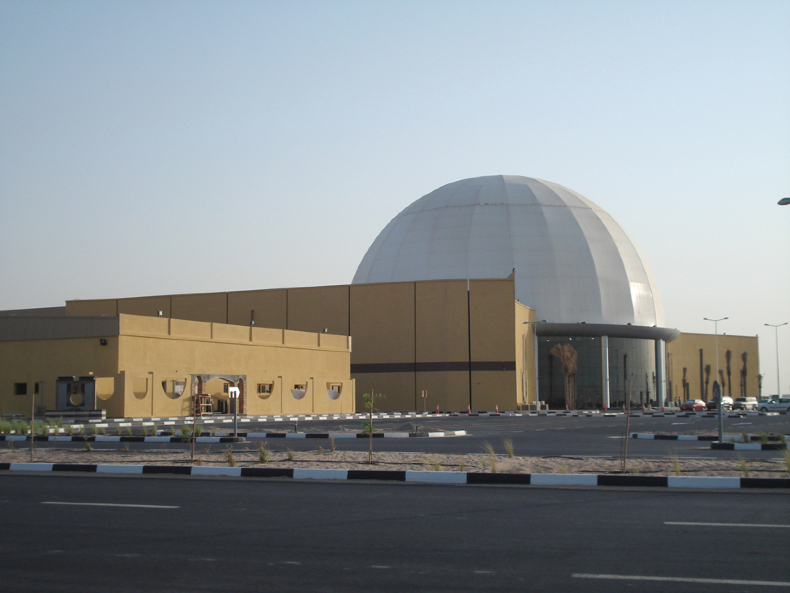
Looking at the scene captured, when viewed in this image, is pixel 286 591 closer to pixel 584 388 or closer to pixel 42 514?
pixel 42 514

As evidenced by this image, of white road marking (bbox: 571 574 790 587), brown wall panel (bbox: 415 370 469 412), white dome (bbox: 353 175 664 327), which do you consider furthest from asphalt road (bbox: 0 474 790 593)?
white dome (bbox: 353 175 664 327)

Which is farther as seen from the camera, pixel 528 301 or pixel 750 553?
pixel 528 301

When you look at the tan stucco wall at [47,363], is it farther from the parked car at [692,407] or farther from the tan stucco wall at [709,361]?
the tan stucco wall at [709,361]

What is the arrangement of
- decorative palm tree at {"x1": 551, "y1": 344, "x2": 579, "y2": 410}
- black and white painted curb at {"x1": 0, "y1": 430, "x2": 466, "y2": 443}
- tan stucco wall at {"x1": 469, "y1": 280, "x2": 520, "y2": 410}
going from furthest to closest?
decorative palm tree at {"x1": 551, "y1": 344, "x2": 579, "y2": 410} < tan stucco wall at {"x1": 469, "y1": 280, "x2": 520, "y2": 410} < black and white painted curb at {"x1": 0, "y1": 430, "x2": 466, "y2": 443}

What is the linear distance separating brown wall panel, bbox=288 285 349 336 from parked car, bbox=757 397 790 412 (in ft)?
95.4

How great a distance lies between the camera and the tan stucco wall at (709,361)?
7419cm

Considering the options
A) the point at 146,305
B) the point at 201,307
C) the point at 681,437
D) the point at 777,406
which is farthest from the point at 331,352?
the point at 777,406

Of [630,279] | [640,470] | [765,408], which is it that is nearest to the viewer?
[640,470]

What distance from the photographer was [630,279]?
60531 millimetres

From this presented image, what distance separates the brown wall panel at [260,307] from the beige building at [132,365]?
915cm

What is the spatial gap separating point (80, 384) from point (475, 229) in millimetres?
32383

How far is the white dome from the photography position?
56.8 m

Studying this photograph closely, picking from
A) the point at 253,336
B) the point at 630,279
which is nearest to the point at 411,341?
the point at 253,336

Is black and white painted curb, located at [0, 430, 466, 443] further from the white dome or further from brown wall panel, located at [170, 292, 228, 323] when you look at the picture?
the white dome
